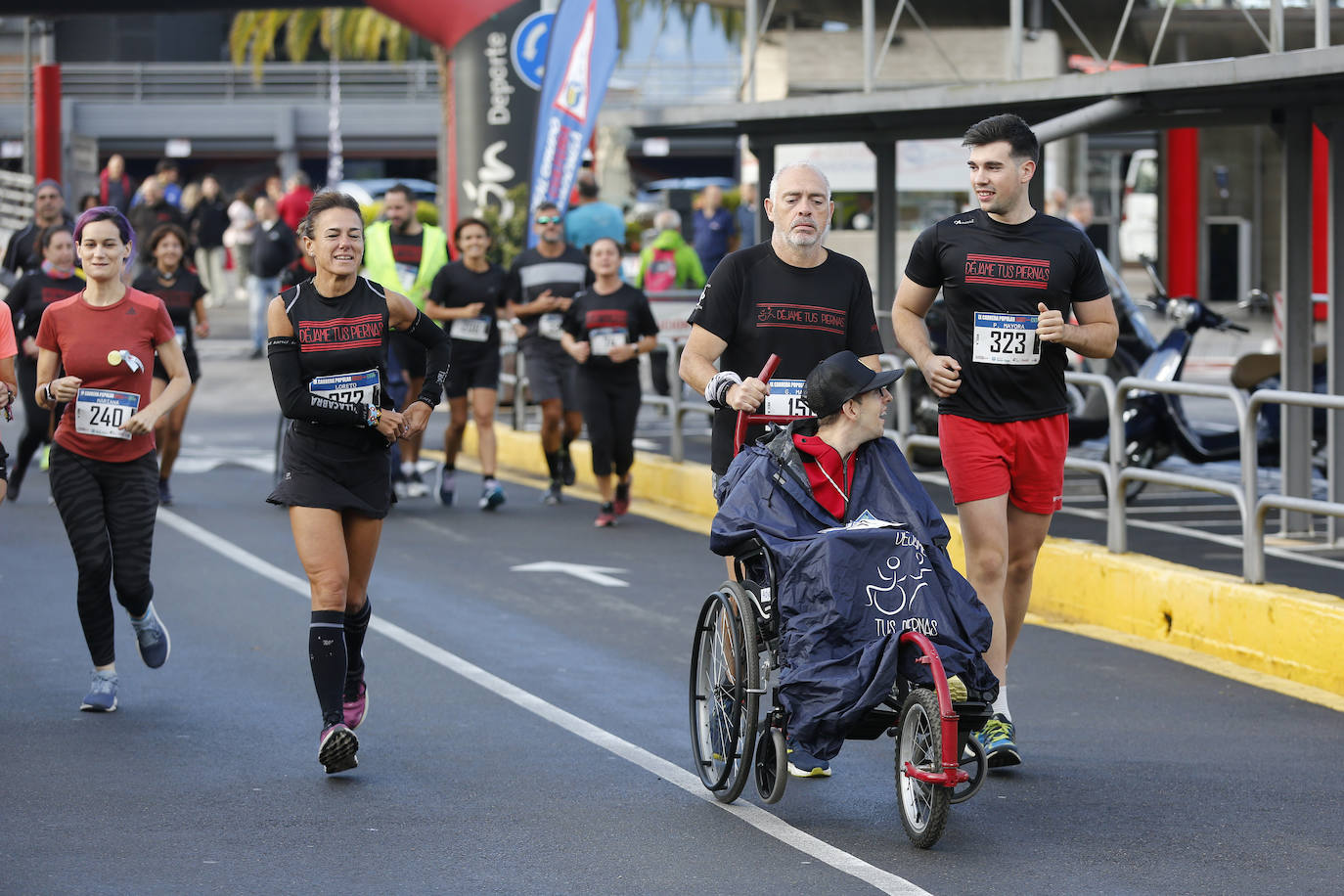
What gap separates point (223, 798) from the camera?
268 inches

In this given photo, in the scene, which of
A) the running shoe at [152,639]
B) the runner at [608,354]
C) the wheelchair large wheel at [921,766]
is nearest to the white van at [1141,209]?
the runner at [608,354]

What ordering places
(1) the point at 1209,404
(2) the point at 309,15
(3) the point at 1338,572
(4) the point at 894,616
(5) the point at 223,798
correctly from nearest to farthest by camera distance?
(4) the point at 894,616 → (5) the point at 223,798 → (3) the point at 1338,572 → (1) the point at 1209,404 → (2) the point at 309,15

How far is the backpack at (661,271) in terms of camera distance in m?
22.3

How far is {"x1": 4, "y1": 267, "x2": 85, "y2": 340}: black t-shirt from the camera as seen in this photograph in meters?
13.6

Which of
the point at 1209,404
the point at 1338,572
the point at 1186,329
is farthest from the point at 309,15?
the point at 1338,572

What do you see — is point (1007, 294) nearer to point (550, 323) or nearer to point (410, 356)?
point (410, 356)

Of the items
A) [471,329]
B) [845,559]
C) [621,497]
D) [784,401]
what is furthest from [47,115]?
[845,559]

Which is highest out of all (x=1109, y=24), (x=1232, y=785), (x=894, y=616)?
(x=1109, y=24)

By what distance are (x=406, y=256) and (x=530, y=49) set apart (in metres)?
8.78

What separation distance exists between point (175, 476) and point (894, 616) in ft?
38.0

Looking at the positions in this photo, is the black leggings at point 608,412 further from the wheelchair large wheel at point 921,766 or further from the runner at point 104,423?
the wheelchair large wheel at point 921,766

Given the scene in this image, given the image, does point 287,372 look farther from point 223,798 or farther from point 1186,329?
point 1186,329

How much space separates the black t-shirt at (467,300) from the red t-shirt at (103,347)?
6.32 metres

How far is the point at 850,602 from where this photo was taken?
6109 millimetres
